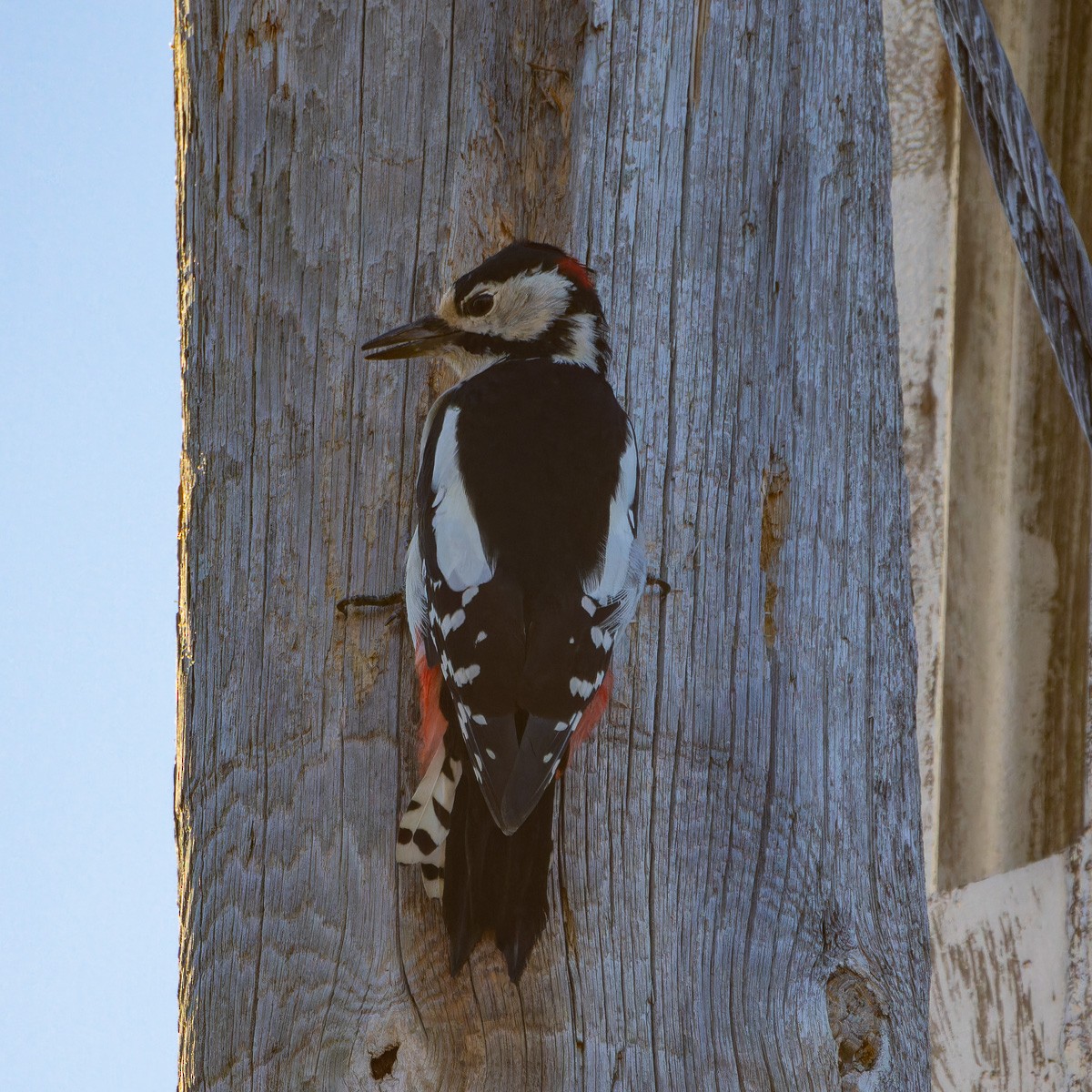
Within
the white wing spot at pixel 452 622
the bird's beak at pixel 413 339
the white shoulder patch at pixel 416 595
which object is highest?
the bird's beak at pixel 413 339

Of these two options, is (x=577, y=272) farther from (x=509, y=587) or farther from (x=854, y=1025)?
(x=854, y=1025)

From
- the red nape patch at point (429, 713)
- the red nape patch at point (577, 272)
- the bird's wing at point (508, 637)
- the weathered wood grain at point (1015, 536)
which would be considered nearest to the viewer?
the bird's wing at point (508, 637)

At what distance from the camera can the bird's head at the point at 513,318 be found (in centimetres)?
204

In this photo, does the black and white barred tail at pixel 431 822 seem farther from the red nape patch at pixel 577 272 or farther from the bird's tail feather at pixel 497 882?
the red nape patch at pixel 577 272

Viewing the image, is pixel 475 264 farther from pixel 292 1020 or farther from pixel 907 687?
pixel 292 1020

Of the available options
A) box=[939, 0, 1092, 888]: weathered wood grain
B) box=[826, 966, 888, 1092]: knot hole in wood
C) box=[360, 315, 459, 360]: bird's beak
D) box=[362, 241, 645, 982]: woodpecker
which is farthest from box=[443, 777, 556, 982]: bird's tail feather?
box=[939, 0, 1092, 888]: weathered wood grain

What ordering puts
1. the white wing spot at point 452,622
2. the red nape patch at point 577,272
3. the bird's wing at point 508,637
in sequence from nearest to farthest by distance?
the bird's wing at point 508,637 < the white wing spot at point 452,622 < the red nape patch at point 577,272

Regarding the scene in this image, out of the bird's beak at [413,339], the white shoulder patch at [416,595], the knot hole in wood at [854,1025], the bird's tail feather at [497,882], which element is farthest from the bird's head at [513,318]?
the knot hole in wood at [854,1025]

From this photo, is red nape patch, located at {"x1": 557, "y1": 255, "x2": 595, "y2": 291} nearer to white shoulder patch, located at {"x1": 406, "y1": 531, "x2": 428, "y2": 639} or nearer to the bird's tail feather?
white shoulder patch, located at {"x1": 406, "y1": 531, "x2": 428, "y2": 639}

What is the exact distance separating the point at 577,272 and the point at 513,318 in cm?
16

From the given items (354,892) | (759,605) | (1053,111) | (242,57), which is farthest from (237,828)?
(1053,111)

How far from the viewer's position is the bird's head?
80.4 inches

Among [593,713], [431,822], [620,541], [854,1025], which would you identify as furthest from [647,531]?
[854,1025]

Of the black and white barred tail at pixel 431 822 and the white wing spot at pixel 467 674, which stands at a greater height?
the white wing spot at pixel 467 674
